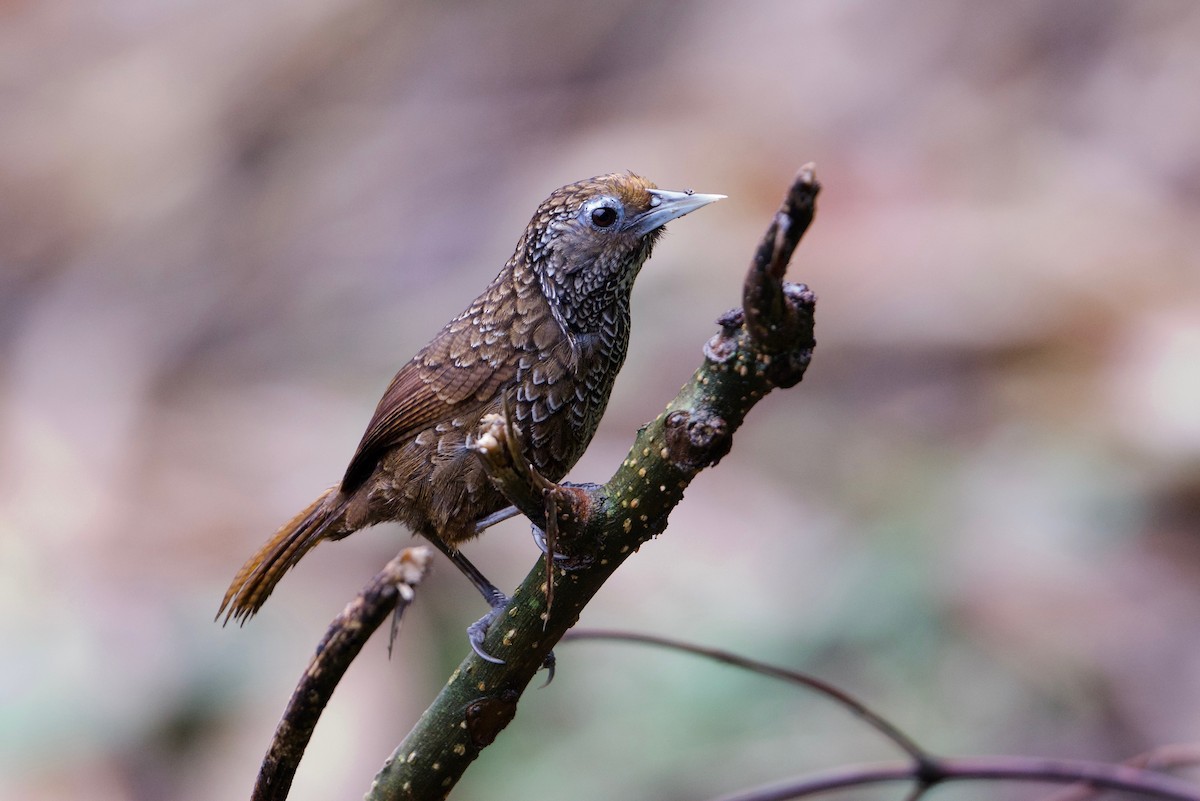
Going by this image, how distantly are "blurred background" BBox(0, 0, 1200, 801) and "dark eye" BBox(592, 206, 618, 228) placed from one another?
9.12 ft

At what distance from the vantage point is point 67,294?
9.00m

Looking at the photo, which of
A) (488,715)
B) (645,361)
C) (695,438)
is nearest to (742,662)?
(488,715)

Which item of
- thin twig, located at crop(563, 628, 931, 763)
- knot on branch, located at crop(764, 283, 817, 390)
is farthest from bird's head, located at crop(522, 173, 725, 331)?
knot on branch, located at crop(764, 283, 817, 390)

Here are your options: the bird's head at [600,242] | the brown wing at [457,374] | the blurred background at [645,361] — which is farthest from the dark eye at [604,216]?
the blurred background at [645,361]

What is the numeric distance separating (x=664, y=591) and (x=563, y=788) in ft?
4.04

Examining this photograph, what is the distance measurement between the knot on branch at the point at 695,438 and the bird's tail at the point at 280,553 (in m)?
1.27

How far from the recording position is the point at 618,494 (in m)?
1.66

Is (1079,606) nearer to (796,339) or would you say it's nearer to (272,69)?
(796,339)

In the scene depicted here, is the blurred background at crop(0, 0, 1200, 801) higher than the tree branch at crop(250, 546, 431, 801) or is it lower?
higher

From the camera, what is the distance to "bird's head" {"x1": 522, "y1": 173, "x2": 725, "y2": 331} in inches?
99.0

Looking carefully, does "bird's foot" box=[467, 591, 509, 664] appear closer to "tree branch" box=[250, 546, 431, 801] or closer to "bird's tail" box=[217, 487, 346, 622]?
"tree branch" box=[250, 546, 431, 801]

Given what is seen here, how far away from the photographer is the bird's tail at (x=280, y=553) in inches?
99.2

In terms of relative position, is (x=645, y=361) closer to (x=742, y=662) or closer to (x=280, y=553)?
(x=280, y=553)

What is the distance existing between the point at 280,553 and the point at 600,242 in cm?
101
